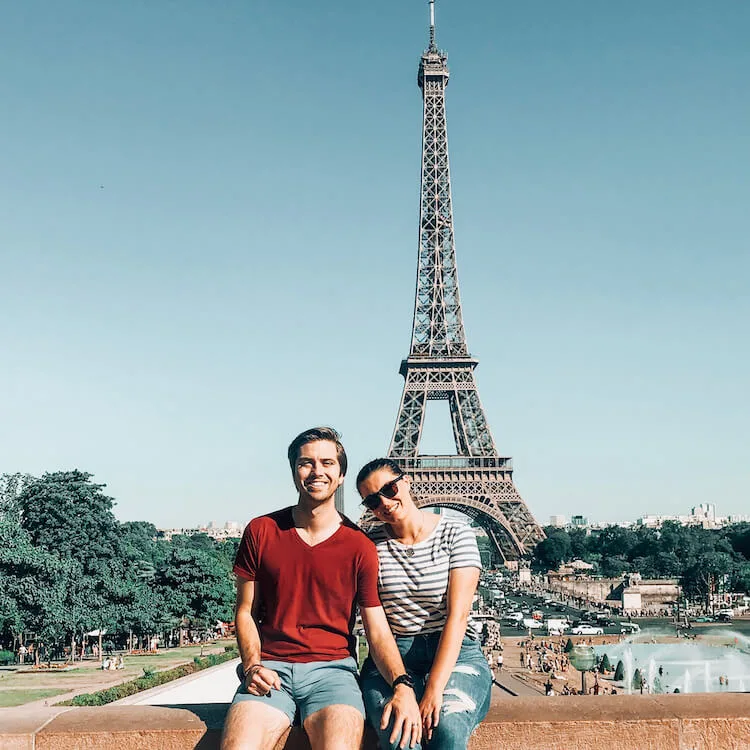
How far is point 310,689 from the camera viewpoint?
5.18 meters

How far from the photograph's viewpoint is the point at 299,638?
17.6ft

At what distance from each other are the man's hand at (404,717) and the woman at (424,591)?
20 cm

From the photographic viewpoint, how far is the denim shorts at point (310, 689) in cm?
508

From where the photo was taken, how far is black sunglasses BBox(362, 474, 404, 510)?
5590 mm

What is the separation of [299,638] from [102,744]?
1274 mm

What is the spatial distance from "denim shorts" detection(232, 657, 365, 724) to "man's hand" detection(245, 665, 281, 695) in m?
0.03

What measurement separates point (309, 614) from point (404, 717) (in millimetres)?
853

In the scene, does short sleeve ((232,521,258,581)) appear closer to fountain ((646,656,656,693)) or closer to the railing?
fountain ((646,656,656,693))

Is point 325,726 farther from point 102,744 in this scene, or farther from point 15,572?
point 15,572

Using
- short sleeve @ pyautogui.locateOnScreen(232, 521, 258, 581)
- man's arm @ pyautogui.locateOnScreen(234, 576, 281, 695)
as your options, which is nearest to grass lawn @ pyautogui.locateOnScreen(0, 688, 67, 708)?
man's arm @ pyautogui.locateOnScreen(234, 576, 281, 695)

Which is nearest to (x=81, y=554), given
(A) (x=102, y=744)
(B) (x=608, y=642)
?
(B) (x=608, y=642)

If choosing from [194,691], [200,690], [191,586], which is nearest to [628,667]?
[191,586]

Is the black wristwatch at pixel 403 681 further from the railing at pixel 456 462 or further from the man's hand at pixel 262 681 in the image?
the railing at pixel 456 462

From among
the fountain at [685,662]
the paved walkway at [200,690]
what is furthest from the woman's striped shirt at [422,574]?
the fountain at [685,662]
